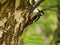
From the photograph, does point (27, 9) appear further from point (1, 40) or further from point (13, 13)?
point (1, 40)

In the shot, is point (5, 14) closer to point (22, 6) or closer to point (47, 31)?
point (22, 6)

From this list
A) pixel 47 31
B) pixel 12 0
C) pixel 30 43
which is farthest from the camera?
pixel 47 31

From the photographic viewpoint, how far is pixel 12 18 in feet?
5.92

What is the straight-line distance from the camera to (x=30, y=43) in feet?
9.70

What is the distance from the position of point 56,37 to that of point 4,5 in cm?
278

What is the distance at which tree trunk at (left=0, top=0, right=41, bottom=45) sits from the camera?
1751 millimetres

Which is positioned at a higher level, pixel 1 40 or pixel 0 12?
pixel 0 12

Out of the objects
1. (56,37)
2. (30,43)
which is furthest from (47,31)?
(30,43)

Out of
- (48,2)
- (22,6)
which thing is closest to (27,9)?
(22,6)

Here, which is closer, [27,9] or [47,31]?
[27,9]

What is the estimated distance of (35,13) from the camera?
1959mm

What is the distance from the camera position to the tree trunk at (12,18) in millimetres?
1751

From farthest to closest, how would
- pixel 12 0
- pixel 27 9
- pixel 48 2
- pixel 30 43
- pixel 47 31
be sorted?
pixel 47 31 → pixel 48 2 → pixel 30 43 → pixel 27 9 → pixel 12 0

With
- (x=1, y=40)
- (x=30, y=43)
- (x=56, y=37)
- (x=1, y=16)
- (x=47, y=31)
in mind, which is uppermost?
(x=47, y=31)
